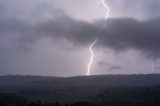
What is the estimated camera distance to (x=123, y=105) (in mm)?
111688

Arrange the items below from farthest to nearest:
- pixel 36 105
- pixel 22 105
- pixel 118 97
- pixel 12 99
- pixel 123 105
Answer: pixel 118 97
pixel 12 99
pixel 123 105
pixel 22 105
pixel 36 105

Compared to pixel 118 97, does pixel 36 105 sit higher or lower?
lower

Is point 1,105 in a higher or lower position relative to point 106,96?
lower

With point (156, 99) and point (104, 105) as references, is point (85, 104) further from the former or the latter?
point (156, 99)

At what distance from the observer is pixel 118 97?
5034 inches

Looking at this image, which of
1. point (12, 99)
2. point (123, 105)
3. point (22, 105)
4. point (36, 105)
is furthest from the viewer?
point (12, 99)

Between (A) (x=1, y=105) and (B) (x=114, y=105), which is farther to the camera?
(B) (x=114, y=105)

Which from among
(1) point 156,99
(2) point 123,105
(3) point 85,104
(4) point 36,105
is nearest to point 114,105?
(2) point 123,105

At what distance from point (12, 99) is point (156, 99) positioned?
1518 inches

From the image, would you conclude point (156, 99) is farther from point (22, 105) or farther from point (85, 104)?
point (22, 105)

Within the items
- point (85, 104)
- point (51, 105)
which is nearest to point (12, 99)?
point (51, 105)

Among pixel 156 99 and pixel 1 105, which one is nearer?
pixel 1 105

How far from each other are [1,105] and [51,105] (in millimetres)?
11537

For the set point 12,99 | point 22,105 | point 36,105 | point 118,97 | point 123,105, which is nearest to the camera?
point 36,105
